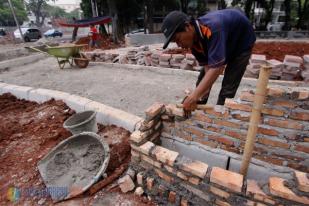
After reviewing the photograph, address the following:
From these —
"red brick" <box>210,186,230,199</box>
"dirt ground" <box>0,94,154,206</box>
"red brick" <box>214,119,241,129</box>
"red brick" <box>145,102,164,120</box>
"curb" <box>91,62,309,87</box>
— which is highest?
"red brick" <box>145,102,164,120</box>

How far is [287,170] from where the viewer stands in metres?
2.14

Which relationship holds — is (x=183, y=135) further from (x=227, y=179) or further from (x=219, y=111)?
(x=227, y=179)

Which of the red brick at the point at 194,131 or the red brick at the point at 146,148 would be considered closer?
the red brick at the point at 146,148

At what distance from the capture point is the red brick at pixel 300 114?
1.85 meters

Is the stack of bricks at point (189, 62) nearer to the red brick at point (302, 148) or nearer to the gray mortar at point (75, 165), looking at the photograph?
the gray mortar at point (75, 165)

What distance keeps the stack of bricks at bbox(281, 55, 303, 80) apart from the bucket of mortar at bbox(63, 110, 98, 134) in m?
4.20

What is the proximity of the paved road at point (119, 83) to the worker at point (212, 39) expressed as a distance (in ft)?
5.73

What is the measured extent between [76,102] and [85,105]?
290mm

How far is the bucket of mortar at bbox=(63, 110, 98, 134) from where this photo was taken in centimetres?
272

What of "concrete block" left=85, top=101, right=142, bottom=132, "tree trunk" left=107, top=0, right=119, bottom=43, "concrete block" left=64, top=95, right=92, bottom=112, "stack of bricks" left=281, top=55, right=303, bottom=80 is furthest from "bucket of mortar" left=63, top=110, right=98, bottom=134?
"tree trunk" left=107, top=0, right=119, bottom=43

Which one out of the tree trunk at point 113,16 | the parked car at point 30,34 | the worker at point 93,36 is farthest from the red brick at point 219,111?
the parked car at point 30,34

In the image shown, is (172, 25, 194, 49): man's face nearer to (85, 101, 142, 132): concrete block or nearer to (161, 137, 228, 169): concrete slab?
(161, 137, 228, 169): concrete slab

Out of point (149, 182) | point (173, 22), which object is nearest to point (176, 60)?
point (173, 22)

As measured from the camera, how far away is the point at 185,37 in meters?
2.01
